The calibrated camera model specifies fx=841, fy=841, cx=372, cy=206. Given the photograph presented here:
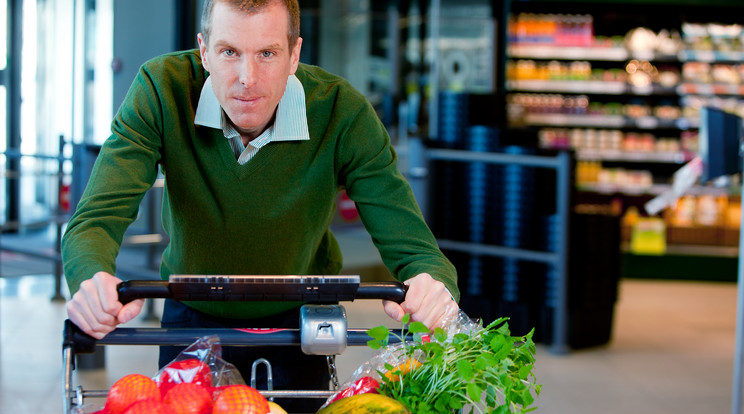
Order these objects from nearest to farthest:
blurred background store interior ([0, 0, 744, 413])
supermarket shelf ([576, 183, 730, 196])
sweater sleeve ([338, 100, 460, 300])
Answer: sweater sleeve ([338, 100, 460, 300]) → blurred background store interior ([0, 0, 744, 413]) → supermarket shelf ([576, 183, 730, 196])

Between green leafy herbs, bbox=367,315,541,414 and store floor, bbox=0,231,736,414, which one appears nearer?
green leafy herbs, bbox=367,315,541,414

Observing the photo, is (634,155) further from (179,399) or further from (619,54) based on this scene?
(179,399)

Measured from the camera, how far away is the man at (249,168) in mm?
1429

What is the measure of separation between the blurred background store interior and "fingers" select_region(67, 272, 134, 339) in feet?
10.6

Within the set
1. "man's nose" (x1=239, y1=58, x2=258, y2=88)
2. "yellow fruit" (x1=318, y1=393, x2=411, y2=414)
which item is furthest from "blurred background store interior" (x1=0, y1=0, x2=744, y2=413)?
"yellow fruit" (x1=318, y1=393, x2=411, y2=414)

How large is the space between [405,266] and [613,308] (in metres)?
3.89

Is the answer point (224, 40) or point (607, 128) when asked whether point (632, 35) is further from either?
point (224, 40)

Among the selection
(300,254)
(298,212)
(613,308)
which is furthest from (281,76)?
(613,308)

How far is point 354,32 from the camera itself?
26.1ft

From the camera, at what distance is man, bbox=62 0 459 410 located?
143cm

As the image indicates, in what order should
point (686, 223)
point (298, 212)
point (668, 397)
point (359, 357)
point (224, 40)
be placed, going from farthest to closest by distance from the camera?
1. point (686, 223)
2. point (668, 397)
3. point (359, 357)
4. point (298, 212)
5. point (224, 40)

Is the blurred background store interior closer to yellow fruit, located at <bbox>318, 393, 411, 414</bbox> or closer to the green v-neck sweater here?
the green v-neck sweater

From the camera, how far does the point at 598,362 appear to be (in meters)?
4.74

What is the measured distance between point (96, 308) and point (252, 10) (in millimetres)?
517
